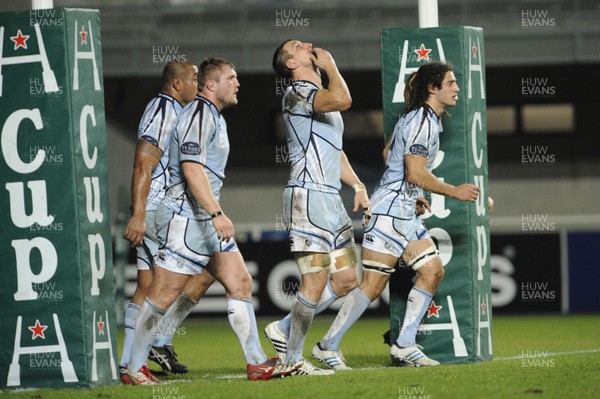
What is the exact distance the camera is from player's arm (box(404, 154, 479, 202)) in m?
8.09

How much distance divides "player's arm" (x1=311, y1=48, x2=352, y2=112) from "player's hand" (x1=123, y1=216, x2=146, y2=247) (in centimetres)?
137

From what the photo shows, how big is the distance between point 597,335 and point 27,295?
21.5 feet

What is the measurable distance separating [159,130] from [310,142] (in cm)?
108

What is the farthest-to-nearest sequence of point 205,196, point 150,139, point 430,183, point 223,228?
point 150,139 → point 430,183 → point 205,196 → point 223,228

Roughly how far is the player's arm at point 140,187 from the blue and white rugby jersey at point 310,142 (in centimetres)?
96

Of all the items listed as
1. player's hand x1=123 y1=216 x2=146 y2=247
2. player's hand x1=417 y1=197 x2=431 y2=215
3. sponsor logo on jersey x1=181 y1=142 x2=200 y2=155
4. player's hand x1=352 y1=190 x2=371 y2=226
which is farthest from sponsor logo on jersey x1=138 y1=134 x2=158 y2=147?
player's hand x1=417 y1=197 x2=431 y2=215

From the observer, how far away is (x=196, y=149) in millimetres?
7402

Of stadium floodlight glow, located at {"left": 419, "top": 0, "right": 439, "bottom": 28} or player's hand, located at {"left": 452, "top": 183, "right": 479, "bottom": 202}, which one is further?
stadium floodlight glow, located at {"left": 419, "top": 0, "right": 439, "bottom": 28}

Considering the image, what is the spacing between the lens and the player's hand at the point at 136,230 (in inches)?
308

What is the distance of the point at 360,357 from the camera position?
32.4 feet

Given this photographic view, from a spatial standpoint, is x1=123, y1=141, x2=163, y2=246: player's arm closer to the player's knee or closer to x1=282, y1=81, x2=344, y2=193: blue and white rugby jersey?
x1=282, y1=81, x2=344, y2=193: blue and white rugby jersey

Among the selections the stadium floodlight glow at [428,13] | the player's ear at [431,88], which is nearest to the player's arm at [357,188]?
the player's ear at [431,88]

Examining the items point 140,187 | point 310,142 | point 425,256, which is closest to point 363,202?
point 310,142

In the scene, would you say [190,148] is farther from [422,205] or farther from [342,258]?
[422,205]
